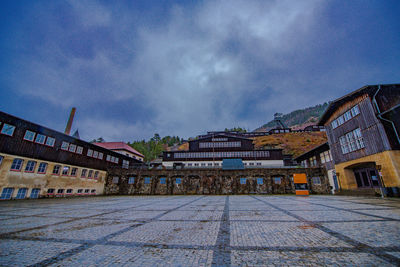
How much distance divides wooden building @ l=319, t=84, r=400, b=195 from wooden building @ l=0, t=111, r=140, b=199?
3499 centimetres

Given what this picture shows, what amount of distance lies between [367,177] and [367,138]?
4.98m

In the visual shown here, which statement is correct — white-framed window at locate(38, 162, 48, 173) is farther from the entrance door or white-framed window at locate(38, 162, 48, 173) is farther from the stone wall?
the entrance door

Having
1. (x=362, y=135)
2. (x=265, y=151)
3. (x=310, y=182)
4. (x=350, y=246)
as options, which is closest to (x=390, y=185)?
(x=362, y=135)

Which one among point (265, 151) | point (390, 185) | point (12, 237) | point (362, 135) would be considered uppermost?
point (265, 151)

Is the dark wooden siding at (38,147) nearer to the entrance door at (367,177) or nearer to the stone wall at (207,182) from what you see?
the stone wall at (207,182)

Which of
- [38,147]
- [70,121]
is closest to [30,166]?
[38,147]

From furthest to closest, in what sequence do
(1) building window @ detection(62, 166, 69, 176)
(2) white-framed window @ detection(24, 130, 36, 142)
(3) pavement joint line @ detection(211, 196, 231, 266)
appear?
1. (1) building window @ detection(62, 166, 69, 176)
2. (2) white-framed window @ detection(24, 130, 36, 142)
3. (3) pavement joint line @ detection(211, 196, 231, 266)

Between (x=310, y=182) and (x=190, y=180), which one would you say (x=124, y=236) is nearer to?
(x=190, y=180)

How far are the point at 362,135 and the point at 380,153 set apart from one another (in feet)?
8.34

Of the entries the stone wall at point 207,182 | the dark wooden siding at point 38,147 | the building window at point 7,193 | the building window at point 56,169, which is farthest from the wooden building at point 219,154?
the building window at point 7,193

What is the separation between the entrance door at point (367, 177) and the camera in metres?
17.5

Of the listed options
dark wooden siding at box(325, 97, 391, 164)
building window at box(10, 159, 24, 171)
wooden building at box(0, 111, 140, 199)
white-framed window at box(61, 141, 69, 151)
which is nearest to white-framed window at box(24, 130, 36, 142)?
wooden building at box(0, 111, 140, 199)

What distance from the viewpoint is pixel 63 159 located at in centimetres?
2222

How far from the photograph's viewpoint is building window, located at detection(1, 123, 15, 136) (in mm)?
16569
